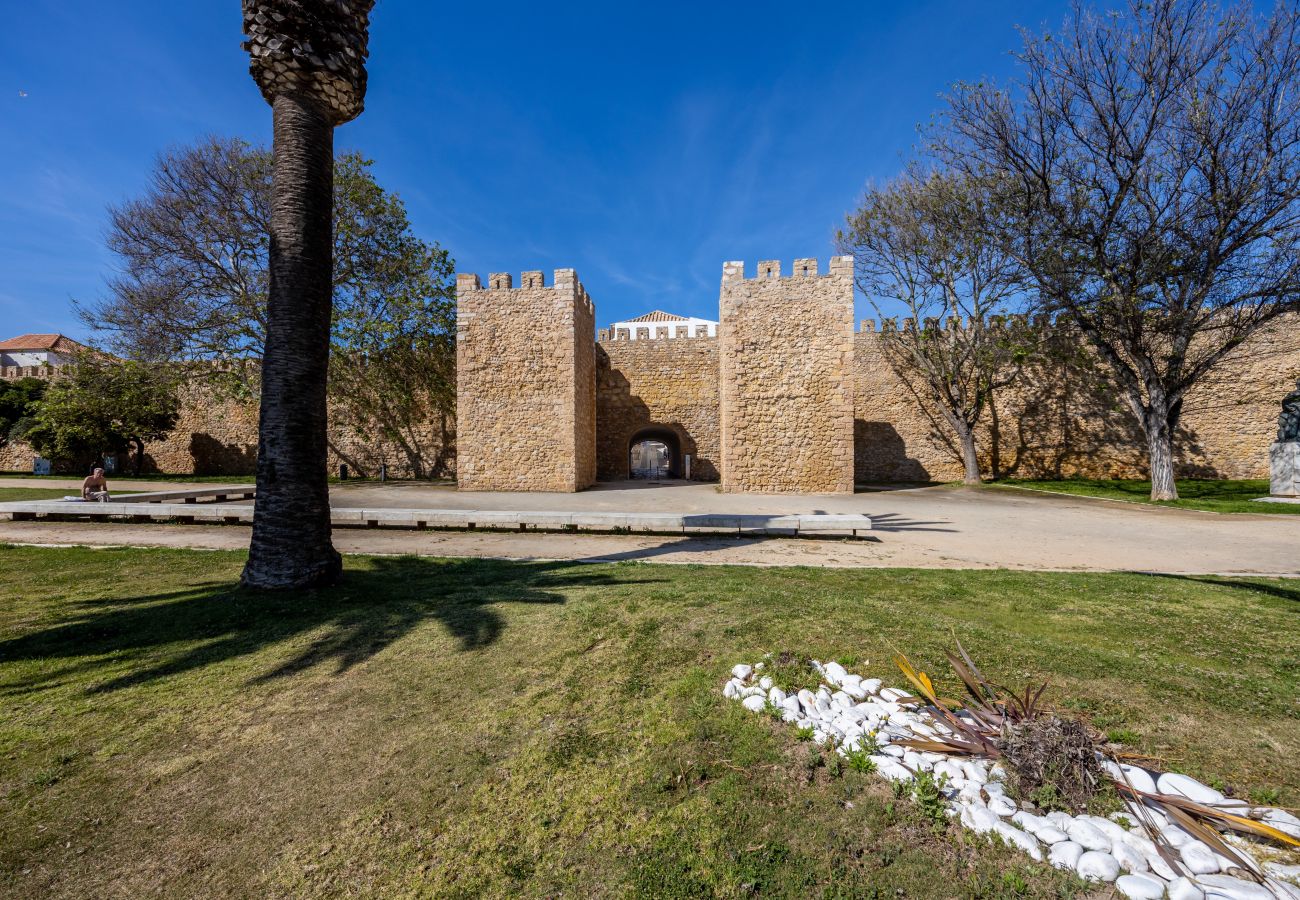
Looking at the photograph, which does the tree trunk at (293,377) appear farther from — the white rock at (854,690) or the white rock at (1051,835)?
the white rock at (1051,835)

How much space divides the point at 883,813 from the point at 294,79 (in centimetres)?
754

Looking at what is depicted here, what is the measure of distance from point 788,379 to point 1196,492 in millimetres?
12769

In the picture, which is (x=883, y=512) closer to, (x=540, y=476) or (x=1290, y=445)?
(x=540, y=476)

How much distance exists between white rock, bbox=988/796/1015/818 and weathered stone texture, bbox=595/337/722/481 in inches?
814

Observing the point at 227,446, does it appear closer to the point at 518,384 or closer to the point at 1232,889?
the point at 518,384

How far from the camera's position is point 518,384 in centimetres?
1753

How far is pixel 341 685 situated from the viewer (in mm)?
3211

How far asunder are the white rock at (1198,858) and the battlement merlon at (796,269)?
53.3ft

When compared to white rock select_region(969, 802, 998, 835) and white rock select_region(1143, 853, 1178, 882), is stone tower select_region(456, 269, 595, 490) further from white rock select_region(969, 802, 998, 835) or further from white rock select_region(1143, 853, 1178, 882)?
white rock select_region(1143, 853, 1178, 882)

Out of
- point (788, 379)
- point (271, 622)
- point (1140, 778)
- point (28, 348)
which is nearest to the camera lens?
point (1140, 778)

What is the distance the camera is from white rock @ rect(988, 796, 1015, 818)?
6.46ft

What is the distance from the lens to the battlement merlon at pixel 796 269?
1593 centimetres

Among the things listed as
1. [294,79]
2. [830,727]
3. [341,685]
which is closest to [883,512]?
[830,727]

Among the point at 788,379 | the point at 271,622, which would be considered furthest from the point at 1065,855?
the point at 788,379
